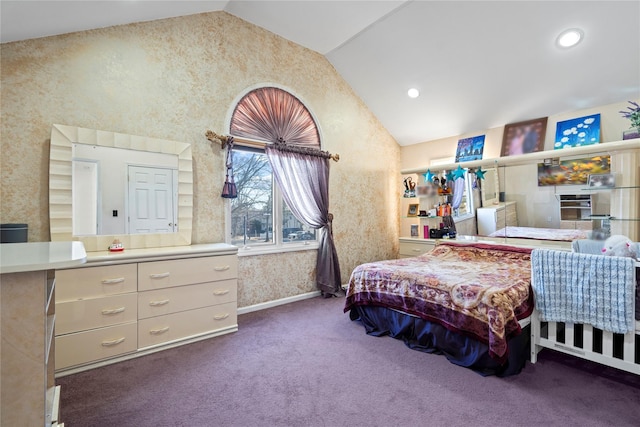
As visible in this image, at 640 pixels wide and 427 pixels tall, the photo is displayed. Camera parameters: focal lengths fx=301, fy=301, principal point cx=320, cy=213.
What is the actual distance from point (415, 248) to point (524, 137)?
1979 millimetres

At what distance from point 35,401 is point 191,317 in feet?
5.83

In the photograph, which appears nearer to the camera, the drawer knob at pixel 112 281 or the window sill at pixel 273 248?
the drawer knob at pixel 112 281

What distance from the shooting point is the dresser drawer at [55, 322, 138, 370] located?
6.86 ft

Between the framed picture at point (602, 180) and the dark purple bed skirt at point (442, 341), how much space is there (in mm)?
1821

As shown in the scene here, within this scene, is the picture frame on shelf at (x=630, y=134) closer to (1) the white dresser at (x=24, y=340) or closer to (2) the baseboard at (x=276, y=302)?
(2) the baseboard at (x=276, y=302)

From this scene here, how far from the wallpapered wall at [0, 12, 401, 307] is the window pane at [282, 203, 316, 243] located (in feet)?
0.77

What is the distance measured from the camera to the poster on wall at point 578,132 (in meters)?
Result: 3.23

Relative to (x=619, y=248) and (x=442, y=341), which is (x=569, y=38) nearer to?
(x=619, y=248)

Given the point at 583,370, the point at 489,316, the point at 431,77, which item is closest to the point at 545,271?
the point at 489,316

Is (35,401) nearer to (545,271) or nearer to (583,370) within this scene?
(545,271)

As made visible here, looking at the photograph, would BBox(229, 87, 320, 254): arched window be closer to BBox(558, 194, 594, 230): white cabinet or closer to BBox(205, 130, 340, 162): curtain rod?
BBox(205, 130, 340, 162): curtain rod

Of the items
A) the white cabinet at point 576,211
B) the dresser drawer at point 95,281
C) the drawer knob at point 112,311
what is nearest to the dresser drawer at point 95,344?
the drawer knob at point 112,311

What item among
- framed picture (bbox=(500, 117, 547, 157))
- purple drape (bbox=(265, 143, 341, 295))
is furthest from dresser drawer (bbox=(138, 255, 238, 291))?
framed picture (bbox=(500, 117, 547, 157))

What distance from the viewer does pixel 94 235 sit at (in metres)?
2.54
